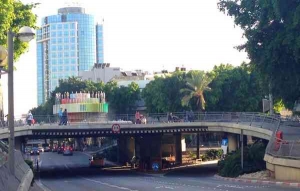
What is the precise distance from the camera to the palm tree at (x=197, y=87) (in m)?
83.2

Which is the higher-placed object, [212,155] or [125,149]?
[125,149]

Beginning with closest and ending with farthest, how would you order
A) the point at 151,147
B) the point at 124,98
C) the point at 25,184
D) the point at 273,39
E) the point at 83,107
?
the point at 25,184 < the point at 273,39 < the point at 151,147 < the point at 83,107 < the point at 124,98

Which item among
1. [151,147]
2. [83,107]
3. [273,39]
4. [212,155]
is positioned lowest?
[212,155]

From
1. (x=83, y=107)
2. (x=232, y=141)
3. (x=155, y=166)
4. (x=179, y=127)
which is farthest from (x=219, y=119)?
(x=83, y=107)

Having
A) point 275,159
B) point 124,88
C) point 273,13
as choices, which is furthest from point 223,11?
point 124,88

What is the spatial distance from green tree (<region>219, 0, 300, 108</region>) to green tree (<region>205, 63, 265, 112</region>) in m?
40.5

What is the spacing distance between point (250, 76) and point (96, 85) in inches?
1638

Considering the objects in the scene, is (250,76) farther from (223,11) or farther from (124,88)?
(223,11)

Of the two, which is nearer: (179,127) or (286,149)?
(286,149)

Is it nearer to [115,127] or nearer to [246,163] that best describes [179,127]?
[115,127]

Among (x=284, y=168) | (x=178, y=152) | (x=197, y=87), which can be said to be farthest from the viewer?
(x=197, y=87)

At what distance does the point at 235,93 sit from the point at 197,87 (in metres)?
5.29

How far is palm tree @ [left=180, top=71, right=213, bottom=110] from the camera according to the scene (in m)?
83.2

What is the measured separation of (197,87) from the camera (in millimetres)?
84750
